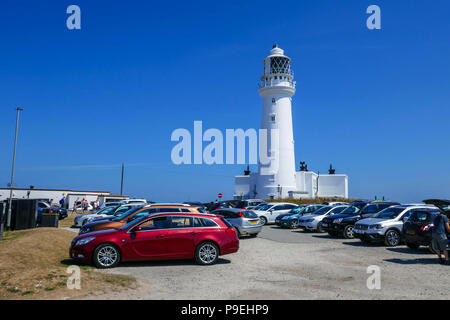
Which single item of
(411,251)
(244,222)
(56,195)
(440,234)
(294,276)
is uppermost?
(56,195)

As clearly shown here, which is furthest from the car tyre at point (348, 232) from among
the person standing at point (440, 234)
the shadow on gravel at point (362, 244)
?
the person standing at point (440, 234)

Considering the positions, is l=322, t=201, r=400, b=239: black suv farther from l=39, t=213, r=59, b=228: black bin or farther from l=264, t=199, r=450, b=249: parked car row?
l=39, t=213, r=59, b=228: black bin

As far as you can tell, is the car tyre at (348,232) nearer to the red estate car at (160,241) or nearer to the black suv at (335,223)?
the black suv at (335,223)

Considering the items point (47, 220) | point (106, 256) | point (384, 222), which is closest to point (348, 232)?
point (384, 222)

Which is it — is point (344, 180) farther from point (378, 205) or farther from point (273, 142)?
point (378, 205)

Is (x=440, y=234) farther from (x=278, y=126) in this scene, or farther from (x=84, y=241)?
(x=278, y=126)

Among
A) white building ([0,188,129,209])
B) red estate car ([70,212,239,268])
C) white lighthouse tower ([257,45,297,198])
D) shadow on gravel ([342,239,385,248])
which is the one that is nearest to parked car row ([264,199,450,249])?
shadow on gravel ([342,239,385,248])

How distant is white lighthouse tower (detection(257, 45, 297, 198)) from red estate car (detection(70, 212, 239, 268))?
38.8 m

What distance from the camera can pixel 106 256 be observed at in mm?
10320

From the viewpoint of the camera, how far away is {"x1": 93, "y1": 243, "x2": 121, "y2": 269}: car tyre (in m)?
10.2

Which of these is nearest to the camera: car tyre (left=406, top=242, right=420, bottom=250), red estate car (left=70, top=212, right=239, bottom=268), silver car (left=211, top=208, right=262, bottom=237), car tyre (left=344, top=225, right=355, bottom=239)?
red estate car (left=70, top=212, right=239, bottom=268)

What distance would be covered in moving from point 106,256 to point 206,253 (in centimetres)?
275

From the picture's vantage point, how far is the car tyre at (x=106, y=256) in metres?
10.2
